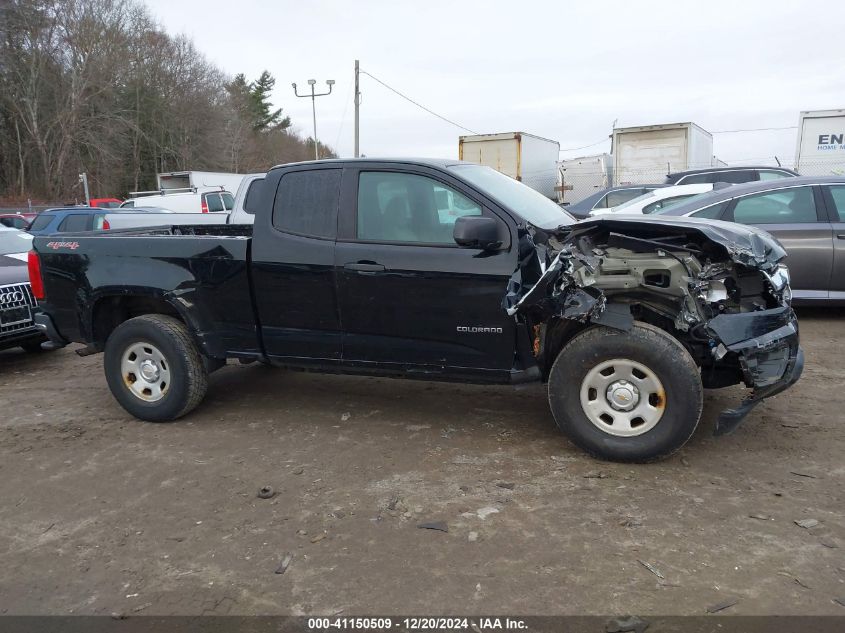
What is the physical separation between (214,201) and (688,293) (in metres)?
18.9

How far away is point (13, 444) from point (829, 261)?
7706mm

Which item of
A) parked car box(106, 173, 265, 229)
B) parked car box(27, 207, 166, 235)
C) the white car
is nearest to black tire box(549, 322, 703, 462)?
parked car box(106, 173, 265, 229)

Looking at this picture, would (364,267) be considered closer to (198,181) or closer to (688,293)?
(688,293)

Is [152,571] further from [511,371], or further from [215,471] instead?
[511,371]

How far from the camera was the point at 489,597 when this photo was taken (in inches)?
110

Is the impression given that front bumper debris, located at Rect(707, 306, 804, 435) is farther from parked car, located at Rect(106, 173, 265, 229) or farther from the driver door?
parked car, located at Rect(106, 173, 265, 229)

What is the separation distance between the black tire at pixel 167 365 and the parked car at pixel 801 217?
4961 millimetres

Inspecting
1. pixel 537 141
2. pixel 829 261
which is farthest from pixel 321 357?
pixel 537 141

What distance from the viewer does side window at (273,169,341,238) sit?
466 cm

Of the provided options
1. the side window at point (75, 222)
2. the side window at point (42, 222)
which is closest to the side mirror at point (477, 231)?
the side window at point (75, 222)

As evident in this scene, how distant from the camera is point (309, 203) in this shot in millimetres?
4742

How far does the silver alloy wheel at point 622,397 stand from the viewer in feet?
12.7

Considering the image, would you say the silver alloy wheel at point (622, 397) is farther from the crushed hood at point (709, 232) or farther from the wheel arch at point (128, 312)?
the wheel arch at point (128, 312)

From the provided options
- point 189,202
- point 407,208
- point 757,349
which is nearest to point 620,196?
point 407,208
